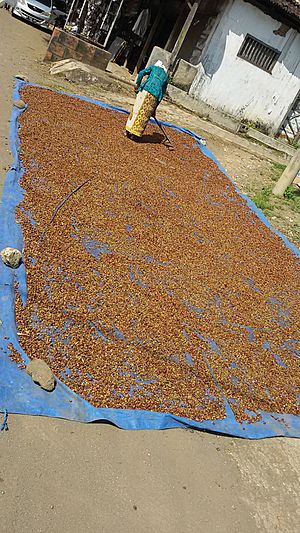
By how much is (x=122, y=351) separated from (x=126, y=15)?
14143 millimetres

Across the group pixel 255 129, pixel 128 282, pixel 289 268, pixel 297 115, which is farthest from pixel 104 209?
pixel 297 115

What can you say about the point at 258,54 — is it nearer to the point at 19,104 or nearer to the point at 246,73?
the point at 246,73

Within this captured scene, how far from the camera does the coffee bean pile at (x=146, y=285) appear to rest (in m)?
3.35

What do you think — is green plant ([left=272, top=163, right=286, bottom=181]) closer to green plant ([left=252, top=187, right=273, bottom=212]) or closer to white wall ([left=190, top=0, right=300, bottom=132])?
green plant ([left=252, top=187, right=273, bottom=212])

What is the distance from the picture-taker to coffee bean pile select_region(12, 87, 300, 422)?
→ 3.35 meters

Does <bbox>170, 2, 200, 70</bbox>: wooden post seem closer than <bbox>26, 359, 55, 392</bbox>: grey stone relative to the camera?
No

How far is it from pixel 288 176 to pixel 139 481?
7.65m

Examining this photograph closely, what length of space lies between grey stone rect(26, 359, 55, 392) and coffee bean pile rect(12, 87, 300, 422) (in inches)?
3.8

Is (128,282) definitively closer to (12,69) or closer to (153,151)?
(153,151)

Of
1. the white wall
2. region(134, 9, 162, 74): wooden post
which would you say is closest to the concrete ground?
the white wall

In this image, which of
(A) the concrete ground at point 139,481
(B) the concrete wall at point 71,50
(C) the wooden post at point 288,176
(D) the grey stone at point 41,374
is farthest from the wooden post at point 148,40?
(A) the concrete ground at point 139,481

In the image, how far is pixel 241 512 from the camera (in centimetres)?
289

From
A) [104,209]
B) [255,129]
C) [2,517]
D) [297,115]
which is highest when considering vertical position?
[297,115]

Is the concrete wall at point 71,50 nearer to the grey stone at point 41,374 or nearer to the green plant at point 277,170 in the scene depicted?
the green plant at point 277,170
